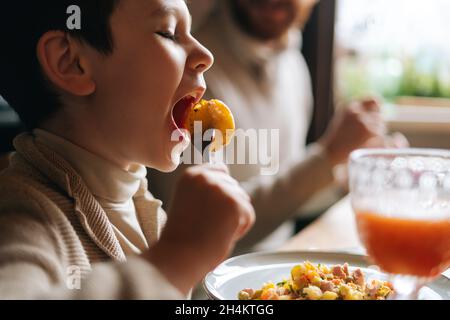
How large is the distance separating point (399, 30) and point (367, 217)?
1.41m

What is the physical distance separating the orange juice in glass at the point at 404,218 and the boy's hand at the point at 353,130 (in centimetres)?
71

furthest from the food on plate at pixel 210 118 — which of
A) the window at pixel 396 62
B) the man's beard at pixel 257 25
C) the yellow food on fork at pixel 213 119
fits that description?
the window at pixel 396 62

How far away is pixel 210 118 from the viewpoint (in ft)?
1.53

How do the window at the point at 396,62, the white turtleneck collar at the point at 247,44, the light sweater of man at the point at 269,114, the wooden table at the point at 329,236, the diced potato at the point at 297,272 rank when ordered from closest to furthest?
the diced potato at the point at 297,272 → the wooden table at the point at 329,236 → the light sweater of man at the point at 269,114 → the white turtleneck collar at the point at 247,44 → the window at the point at 396,62

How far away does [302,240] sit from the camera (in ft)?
2.68

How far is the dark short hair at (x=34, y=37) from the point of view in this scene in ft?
1.40

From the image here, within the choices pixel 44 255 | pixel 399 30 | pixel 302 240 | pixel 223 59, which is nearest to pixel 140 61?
pixel 44 255

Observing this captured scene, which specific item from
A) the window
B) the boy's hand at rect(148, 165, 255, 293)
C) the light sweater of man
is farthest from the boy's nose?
the window

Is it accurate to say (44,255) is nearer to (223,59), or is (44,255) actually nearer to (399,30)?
(223,59)

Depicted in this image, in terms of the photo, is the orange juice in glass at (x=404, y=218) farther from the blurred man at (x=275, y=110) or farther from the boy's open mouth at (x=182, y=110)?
the blurred man at (x=275, y=110)

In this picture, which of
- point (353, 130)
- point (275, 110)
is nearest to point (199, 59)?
point (353, 130)

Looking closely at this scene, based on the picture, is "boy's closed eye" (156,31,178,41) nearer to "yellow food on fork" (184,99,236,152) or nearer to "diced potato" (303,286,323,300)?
"yellow food on fork" (184,99,236,152)

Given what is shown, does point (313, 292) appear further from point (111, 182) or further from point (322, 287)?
point (111, 182)

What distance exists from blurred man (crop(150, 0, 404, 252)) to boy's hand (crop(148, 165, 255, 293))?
40cm
